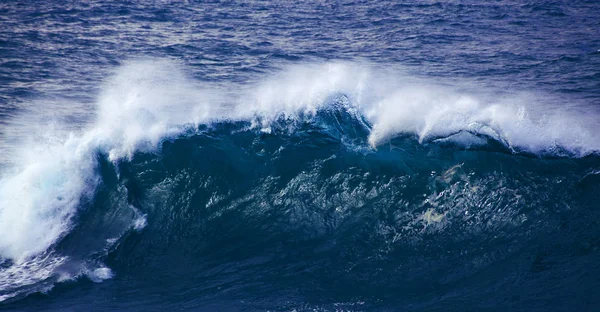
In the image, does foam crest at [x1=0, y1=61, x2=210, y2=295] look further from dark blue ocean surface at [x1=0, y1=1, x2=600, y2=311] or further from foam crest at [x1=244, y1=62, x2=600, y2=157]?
foam crest at [x1=244, y1=62, x2=600, y2=157]

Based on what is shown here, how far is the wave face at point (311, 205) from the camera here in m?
6.07

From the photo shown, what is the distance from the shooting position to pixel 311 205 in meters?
7.40

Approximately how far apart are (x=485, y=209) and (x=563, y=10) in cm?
1516

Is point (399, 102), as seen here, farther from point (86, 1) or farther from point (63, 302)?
point (86, 1)

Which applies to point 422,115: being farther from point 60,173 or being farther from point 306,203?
point 60,173

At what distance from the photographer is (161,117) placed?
8602 millimetres

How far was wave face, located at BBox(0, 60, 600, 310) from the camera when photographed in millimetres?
6074

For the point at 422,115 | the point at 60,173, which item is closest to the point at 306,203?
the point at 422,115

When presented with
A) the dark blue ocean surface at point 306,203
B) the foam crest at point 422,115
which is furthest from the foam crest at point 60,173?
the foam crest at point 422,115

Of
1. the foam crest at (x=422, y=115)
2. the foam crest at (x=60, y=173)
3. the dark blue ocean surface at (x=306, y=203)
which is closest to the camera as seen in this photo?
the dark blue ocean surface at (x=306, y=203)

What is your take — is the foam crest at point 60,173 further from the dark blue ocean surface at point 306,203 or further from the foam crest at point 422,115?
the foam crest at point 422,115

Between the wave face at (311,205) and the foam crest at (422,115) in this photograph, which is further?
the foam crest at (422,115)

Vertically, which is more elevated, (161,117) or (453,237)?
(161,117)

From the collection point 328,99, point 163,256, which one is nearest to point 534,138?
point 328,99
